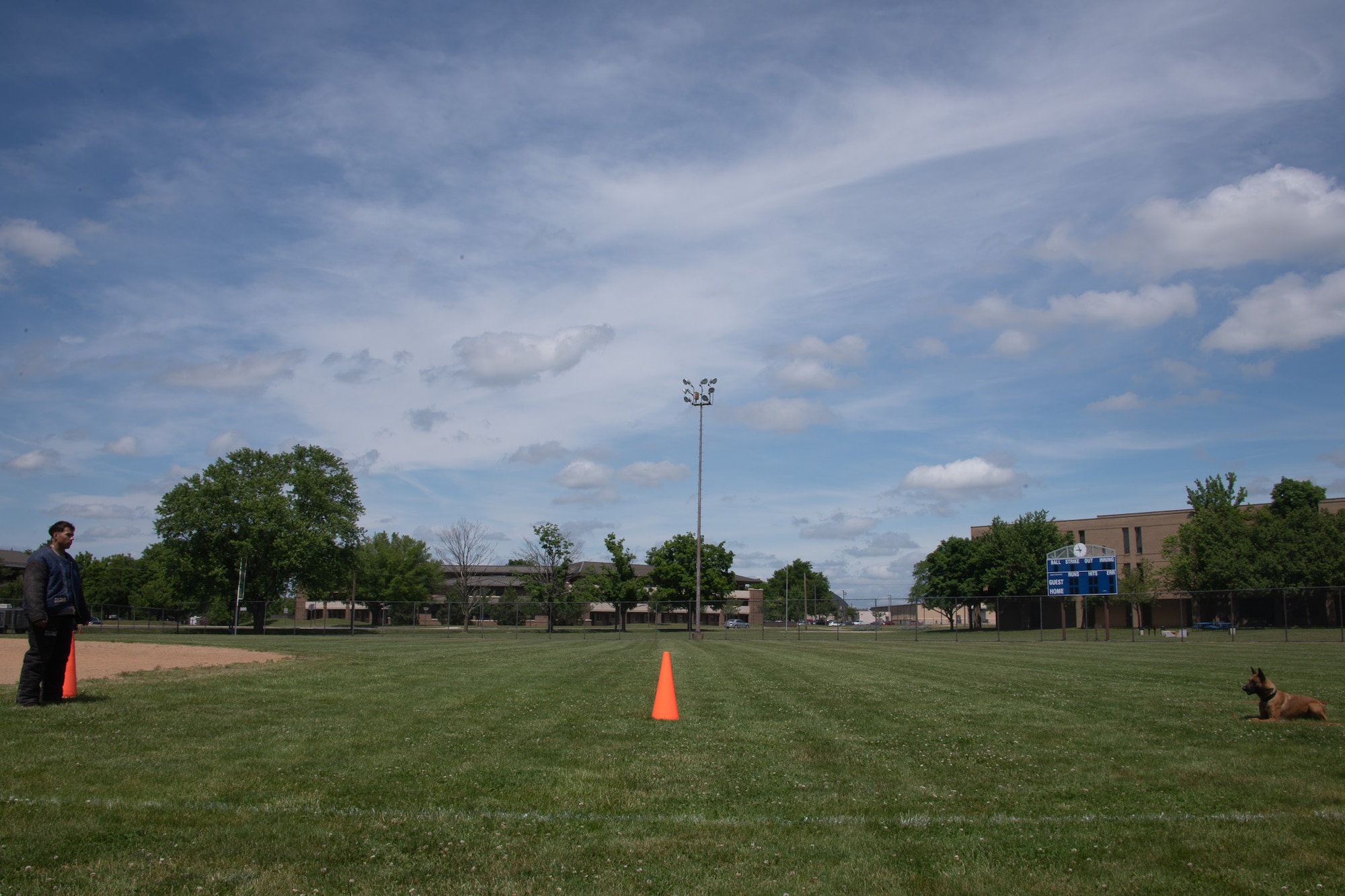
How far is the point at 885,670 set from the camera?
20.9 m

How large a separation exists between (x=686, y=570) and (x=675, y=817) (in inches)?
2873

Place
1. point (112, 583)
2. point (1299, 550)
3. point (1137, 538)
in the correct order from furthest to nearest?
point (1137, 538) → point (112, 583) → point (1299, 550)

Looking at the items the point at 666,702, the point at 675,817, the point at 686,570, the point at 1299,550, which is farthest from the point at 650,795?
the point at 1299,550

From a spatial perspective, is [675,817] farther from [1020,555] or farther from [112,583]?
[112,583]

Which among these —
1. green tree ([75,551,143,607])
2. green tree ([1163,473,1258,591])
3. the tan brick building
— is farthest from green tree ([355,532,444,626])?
green tree ([1163,473,1258,591])

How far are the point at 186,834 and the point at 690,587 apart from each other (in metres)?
74.8

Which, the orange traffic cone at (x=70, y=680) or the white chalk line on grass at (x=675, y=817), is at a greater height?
the orange traffic cone at (x=70, y=680)

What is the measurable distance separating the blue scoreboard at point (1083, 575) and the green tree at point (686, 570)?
35695mm

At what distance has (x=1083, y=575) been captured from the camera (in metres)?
44.9

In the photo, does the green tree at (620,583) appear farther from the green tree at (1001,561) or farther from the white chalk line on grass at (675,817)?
the white chalk line on grass at (675,817)

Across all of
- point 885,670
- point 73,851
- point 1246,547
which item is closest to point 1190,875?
point 73,851

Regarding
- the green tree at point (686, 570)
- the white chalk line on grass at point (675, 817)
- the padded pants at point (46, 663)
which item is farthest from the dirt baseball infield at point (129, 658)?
the green tree at point (686, 570)

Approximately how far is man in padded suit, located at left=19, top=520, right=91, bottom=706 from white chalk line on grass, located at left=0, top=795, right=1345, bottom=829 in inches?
182

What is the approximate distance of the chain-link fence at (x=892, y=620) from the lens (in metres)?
45.1
